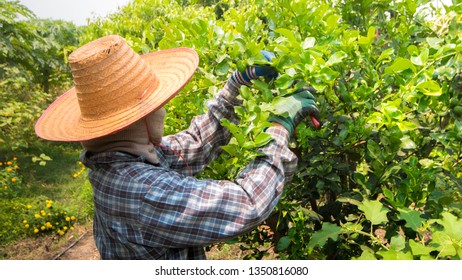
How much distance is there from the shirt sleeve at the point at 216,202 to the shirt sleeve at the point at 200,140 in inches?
18.0

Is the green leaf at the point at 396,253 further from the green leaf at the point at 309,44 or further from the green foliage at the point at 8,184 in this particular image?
the green foliage at the point at 8,184

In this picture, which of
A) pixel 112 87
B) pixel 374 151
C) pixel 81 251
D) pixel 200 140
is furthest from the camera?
pixel 81 251

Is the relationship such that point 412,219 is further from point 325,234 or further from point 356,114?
point 356,114

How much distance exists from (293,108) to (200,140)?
61 cm

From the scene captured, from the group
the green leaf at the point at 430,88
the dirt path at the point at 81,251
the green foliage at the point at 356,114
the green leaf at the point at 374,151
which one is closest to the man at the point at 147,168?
the green foliage at the point at 356,114

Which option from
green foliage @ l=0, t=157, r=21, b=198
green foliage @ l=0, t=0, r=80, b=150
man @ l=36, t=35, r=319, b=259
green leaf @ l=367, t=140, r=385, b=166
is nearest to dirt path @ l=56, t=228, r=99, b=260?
green foliage @ l=0, t=157, r=21, b=198

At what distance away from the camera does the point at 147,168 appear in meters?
1.54

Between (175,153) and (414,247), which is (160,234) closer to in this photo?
(175,153)

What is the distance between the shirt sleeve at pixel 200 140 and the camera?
1.89 meters

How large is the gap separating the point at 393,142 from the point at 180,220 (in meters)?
0.80

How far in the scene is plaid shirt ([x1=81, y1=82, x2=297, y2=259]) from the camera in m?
1.40

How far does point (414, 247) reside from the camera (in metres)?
1.25

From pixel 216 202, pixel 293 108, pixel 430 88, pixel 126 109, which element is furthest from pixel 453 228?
pixel 126 109

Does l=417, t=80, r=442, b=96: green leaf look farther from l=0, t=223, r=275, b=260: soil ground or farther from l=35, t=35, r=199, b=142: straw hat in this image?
l=0, t=223, r=275, b=260: soil ground
